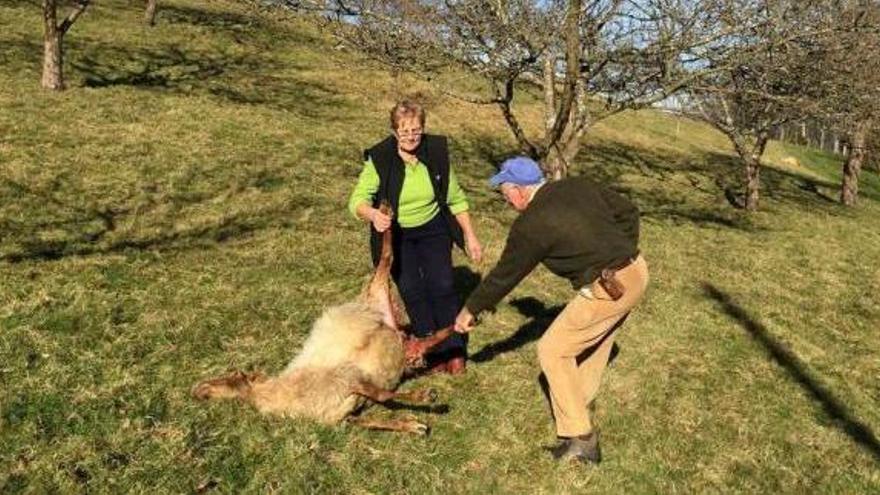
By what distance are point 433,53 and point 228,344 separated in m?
4.57

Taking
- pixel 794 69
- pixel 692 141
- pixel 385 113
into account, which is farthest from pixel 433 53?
pixel 692 141

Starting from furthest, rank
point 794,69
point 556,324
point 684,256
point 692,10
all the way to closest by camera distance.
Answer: point 684,256 → point 794,69 → point 692,10 → point 556,324

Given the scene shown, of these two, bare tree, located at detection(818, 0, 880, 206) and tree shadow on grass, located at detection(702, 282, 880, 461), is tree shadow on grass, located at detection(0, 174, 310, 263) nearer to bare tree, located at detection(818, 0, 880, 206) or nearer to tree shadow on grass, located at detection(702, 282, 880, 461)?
tree shadow on grass, located at detection(702, 282, 880, 461)

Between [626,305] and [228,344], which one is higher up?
[626,305]

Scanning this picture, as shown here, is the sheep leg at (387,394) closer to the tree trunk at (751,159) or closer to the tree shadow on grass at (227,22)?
the tree trunk at (751,159)

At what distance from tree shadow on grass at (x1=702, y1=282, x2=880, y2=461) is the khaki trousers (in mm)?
2842

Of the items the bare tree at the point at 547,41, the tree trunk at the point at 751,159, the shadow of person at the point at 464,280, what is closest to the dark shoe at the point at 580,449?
the shadow of person at the point at 464,280

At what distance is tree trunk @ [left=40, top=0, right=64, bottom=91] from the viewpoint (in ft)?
48.9

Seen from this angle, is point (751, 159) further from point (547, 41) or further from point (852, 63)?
point (547, 41)

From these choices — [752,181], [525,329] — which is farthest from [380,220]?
[752,181]

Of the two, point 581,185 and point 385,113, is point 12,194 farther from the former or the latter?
point 385,113

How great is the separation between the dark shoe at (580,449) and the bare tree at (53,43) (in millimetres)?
13394

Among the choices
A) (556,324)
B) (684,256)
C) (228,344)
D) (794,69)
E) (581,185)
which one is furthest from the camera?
(684,256)

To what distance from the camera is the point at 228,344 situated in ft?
22.4
